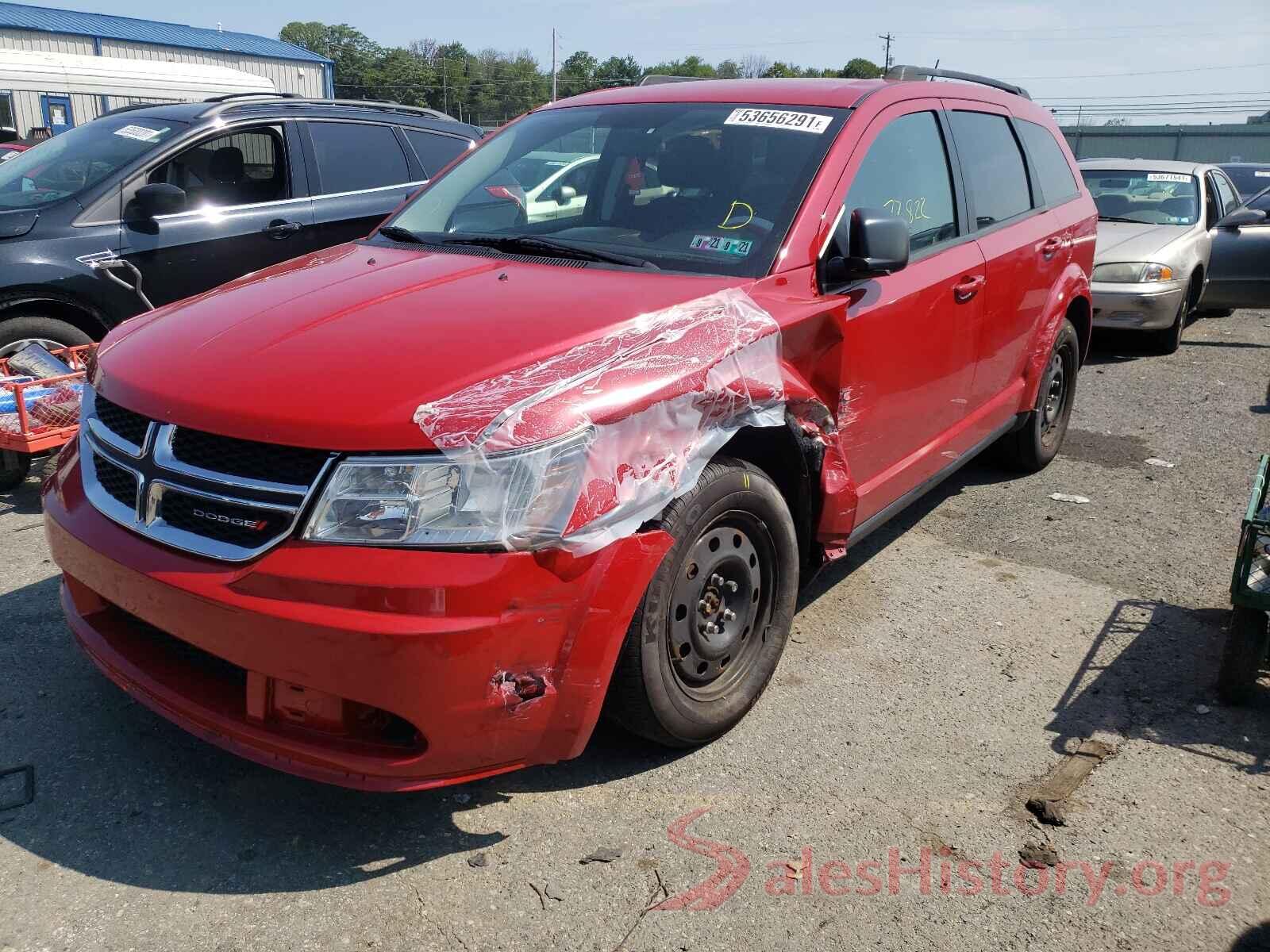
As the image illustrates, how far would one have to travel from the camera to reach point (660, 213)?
3.49m

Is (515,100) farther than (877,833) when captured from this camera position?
Yes

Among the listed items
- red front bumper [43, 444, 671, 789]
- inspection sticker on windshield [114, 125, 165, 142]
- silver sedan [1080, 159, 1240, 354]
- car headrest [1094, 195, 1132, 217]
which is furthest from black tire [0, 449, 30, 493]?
car headrest [1094, 195, 1132, 217]

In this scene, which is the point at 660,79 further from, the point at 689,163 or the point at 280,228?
the point at 280,228

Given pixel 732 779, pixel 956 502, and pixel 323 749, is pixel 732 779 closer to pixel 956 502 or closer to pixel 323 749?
pixel 323 749

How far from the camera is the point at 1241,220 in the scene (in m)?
9.45

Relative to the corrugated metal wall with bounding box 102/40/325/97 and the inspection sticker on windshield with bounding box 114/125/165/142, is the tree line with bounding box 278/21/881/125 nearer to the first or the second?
the corrugated metal wall with bounding box 102/40/325/97

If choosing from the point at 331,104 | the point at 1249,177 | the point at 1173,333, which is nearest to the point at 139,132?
the point at 331,104

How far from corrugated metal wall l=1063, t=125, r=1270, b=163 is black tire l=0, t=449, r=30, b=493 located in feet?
134

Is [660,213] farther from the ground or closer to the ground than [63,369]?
farther from the ground

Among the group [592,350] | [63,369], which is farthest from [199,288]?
[592,350]

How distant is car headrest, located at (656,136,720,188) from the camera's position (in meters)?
3.54

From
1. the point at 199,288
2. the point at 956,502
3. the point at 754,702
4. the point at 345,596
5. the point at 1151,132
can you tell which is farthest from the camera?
the point at 1151,132

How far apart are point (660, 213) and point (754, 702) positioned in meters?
1.63

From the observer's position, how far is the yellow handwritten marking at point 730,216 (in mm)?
3332
